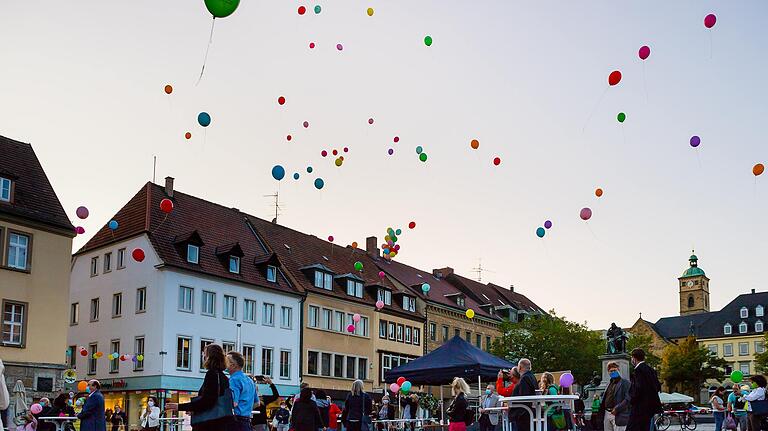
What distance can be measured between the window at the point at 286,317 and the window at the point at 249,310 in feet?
6.62

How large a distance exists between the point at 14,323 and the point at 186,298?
995 centimetres

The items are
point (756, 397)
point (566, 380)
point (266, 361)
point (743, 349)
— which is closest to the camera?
point (756, 397)

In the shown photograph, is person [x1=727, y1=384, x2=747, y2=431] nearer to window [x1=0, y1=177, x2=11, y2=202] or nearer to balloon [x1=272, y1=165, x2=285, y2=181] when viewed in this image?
balloon [x1=272, y1=165, x2=285, y2=181]

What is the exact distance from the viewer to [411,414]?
73.3 ft

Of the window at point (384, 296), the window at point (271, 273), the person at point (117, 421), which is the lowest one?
the person at point (117, 421)

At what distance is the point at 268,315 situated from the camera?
139 ft

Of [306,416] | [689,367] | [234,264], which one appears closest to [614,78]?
[306,416]

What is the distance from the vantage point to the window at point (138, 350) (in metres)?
36.4

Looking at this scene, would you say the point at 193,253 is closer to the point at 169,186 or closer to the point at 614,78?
the point at 169,186

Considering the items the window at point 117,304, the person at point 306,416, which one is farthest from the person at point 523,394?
the window at point 117,304

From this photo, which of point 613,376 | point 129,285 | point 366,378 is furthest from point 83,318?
point 613,376

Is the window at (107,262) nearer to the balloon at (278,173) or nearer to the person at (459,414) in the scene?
the balloon at (278,173)

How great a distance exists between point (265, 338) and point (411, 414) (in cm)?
2057

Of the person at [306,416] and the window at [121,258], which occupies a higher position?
the window at [121,258]
